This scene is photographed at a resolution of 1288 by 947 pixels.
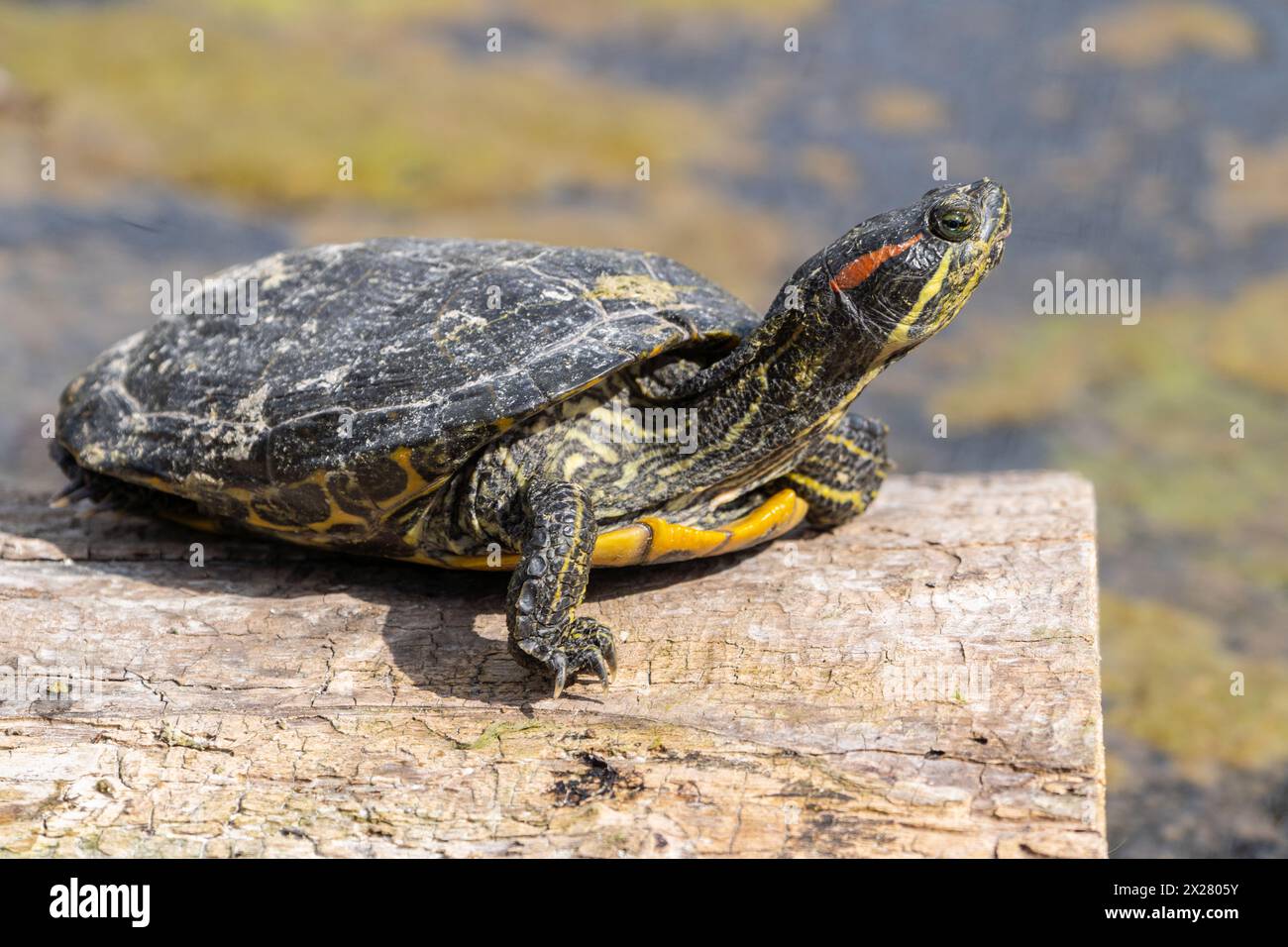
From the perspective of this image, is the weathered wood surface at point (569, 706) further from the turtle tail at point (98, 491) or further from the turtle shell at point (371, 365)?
the turtle shell at point (371, 365)

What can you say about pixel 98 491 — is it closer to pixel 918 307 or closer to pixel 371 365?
pixel 371 365

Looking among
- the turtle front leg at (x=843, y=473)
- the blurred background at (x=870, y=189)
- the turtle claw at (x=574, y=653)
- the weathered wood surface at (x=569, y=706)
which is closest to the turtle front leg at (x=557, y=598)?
the turtle claw at (x=574, y=653)

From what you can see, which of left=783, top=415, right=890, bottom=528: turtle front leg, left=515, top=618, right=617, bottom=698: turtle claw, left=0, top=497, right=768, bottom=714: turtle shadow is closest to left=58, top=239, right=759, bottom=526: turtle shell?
left=0, top=497, right=768, bottom=714: turtle shadow

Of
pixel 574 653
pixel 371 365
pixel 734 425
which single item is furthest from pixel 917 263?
pixel 371 365

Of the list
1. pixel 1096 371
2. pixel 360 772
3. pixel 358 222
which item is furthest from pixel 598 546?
pixel 358 222

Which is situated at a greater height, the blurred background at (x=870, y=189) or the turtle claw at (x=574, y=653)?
the blurred background at (x=870, y=189)
